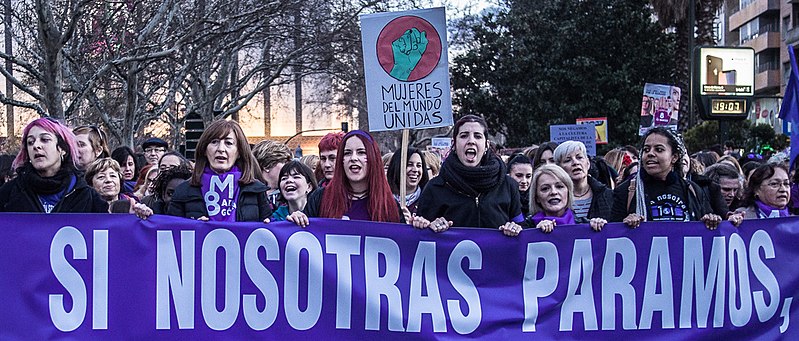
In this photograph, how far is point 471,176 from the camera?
234 inches

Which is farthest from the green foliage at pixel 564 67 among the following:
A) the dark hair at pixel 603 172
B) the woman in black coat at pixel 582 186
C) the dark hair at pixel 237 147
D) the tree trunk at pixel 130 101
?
the dark hair at pixel 237 147

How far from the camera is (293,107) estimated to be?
59.8m

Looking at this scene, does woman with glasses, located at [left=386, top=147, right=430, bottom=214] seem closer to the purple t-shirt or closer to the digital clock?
the purple t-shirt

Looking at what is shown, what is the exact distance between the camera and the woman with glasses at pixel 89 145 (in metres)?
8.51

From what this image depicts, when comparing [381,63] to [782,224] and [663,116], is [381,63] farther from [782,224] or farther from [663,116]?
[663,116]

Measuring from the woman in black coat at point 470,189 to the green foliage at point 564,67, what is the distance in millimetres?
30484

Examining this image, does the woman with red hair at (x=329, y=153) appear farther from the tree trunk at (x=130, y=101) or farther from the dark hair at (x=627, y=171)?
the tree trunk at (x=130, y=101)

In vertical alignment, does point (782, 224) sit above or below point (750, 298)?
above

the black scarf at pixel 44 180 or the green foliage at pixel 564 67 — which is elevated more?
the green foliage at pixel 564 67

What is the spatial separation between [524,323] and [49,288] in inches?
94.6

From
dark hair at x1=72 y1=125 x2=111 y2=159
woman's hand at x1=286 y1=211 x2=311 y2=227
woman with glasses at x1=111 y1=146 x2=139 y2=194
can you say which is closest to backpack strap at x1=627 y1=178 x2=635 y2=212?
woman's hand at x1=286 y1=211 x2=311 y2=227

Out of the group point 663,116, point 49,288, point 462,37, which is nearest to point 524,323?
point 49,288

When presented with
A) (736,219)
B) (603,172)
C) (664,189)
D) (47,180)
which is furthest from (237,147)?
(603,172)

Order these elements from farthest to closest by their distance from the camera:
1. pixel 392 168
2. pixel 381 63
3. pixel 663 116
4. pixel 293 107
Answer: pixel 293 107 → pixel 663 116 → pixel 392 168 → pixel 381 63
